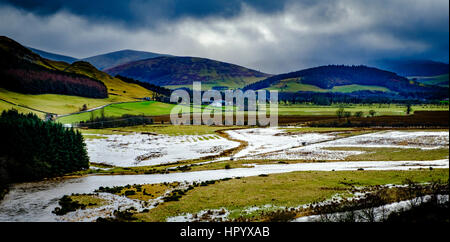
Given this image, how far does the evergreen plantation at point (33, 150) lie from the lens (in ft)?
120

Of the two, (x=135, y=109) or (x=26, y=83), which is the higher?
(x=26, y=83)

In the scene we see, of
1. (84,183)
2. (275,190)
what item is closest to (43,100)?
(84,183)

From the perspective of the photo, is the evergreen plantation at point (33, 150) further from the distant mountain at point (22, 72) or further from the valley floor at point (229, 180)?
the distant mountain at point (22, 72)

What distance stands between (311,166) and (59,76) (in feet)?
137

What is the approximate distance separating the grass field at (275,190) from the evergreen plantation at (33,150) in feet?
80.2

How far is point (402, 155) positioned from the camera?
51.4m

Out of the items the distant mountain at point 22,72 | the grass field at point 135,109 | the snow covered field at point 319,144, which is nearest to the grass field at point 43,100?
the distant mountain at point 22,72

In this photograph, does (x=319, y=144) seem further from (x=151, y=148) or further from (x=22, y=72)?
(x=22, y=72)

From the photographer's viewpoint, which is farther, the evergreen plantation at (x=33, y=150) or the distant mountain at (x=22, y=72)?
the evergreen plantation at (x=33, y=150)

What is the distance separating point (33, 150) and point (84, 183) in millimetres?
11066

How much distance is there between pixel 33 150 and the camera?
3959cm

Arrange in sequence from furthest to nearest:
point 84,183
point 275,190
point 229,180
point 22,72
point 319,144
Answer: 1. point 319,144
2. point 84,183
3. point 229,180
4. point 275,190
5. point 22,72
